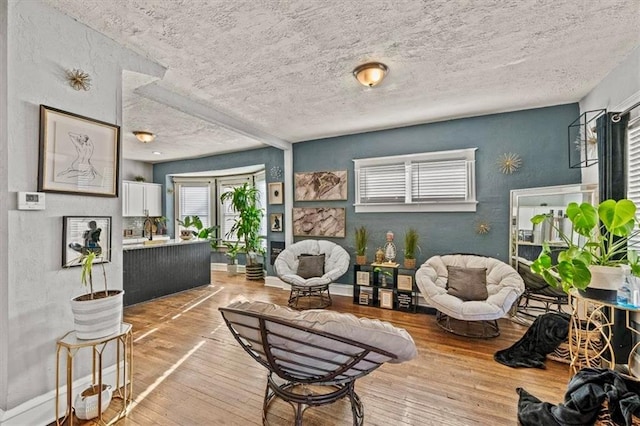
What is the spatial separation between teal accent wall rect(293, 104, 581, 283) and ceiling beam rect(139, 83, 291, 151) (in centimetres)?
150

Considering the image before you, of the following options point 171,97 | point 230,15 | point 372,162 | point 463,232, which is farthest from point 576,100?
point 171,97

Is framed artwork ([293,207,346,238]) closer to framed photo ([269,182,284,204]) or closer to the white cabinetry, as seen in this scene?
framed photo ([269,182,284,204])

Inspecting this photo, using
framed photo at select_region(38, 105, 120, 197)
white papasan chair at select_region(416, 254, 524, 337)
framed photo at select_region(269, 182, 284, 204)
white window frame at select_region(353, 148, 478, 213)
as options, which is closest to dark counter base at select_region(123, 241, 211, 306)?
framed photo at select_region(269, 182, 284, 204)

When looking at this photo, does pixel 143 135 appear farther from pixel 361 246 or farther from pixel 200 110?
pixel 361 246

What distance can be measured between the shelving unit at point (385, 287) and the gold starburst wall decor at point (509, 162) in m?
1.85

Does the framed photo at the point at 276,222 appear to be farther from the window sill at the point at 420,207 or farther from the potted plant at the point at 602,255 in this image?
the potted plant at the point at 602,255

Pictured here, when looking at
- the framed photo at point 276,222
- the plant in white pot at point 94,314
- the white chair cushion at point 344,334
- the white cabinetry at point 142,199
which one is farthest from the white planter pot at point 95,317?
the white cabinetry at point 142,199

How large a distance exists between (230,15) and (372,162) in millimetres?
3173

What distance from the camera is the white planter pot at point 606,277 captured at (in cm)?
204

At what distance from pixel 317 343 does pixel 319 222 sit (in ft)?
12.2

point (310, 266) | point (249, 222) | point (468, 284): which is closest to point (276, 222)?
point (249, 222)

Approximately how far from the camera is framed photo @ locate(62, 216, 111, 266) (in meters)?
1.91

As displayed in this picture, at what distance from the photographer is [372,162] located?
471 centimetres

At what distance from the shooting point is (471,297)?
3350 millimetres
